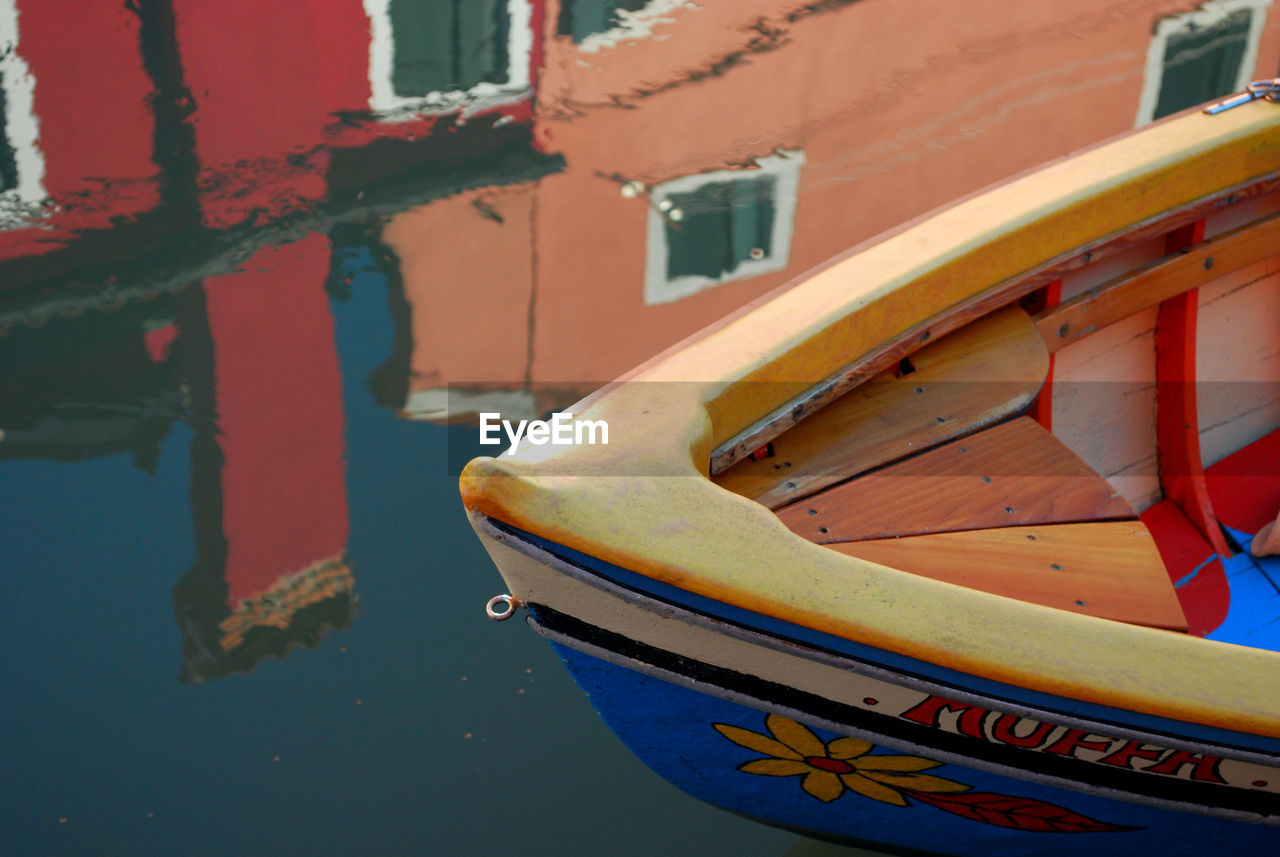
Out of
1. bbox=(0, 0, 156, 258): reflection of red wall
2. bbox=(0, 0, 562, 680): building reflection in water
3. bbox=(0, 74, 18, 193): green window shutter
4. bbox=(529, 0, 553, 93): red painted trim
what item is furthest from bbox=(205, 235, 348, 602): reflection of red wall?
bbox=(529, 0, 553, 93): red painted trim

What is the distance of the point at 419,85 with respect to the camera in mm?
4125

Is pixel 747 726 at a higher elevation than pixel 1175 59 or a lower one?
lower

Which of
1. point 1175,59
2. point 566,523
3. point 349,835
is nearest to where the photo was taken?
point 566,523

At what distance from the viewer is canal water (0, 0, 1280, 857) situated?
88.4 inches

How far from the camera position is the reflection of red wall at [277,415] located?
2688 mm

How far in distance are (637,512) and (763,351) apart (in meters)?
0.43

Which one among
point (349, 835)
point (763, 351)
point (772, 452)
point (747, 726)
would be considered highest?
point (763, 351)

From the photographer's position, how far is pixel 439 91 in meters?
4.11

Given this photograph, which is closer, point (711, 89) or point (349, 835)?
point (349, 835)

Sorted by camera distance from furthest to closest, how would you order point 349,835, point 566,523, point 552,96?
point 552,96, point 349,835, point 566,523

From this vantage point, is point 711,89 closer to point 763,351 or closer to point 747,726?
point 763,351

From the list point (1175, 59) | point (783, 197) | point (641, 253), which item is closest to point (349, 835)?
point (641, 253)

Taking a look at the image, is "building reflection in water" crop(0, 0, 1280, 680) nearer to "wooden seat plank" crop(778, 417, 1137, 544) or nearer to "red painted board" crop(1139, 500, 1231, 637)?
"wooden seat plank" crop(778, 417, 1137, 544)

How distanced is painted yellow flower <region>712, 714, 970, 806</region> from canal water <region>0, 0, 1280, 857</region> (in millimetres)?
488
